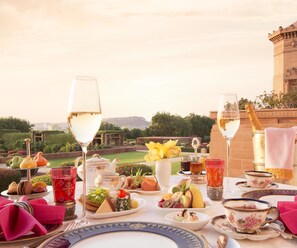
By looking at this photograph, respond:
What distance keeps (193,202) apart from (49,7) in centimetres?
1431

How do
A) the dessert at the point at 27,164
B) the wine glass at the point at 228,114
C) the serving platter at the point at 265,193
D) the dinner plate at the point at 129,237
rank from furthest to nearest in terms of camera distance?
the dessert at the point at 27,164
the wine glass at the point at 228,114
the serving platter at the point at 265,193
the dinner plate at the point at 129,237

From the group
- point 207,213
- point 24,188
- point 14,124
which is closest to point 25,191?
point 24,188

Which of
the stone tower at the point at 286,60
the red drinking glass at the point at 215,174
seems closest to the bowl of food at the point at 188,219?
the red drinking glass at the point at 215,174

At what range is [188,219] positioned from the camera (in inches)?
52.8

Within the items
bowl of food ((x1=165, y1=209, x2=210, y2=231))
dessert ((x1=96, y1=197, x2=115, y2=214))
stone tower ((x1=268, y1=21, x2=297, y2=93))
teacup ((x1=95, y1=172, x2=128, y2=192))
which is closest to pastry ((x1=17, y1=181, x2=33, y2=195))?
teacup ((x1=95, y1=172, x2=128, y2=192))

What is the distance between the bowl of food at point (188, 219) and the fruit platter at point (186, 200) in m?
0.11

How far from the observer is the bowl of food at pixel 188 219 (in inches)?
51.0

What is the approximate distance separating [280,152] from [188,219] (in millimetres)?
2238

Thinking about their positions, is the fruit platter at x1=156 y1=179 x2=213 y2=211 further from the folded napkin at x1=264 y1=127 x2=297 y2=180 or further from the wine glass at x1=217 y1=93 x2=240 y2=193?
the folded napkin at x1=264 y1=127 x2=297 y2=180

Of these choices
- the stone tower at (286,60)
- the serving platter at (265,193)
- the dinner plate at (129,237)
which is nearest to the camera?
the dinner plate at (129,237)

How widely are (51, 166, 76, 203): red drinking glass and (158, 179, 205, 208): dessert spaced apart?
1.11 feet

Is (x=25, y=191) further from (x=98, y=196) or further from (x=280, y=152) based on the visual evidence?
(x=280, y=152)

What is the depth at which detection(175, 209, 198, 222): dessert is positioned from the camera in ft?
4.40

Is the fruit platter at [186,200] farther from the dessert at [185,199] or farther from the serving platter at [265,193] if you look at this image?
the serving platter at [265,193]
